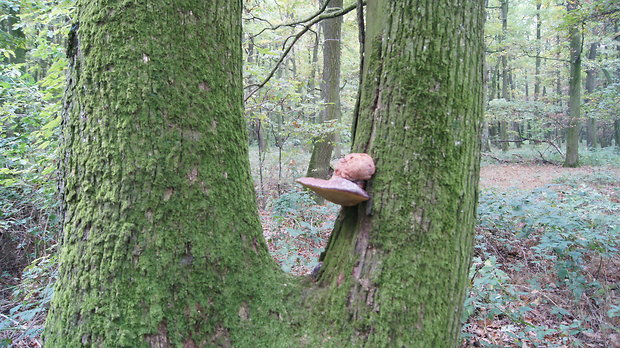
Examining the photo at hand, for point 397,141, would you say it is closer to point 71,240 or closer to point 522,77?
point 71,240

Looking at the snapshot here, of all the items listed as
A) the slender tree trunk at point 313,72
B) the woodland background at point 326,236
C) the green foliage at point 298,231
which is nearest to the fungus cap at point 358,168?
the woodland background at point 326,236

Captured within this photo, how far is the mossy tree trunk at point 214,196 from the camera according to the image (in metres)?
1.36

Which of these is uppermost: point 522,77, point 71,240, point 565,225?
point 522,77

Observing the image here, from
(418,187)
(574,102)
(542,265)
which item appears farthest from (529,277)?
(574,102)

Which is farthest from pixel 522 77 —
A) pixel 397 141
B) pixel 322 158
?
pixel 397 141

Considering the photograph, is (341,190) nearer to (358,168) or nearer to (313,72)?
(358,168)

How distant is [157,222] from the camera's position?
1.38 m

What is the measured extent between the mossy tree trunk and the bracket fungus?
0.07m

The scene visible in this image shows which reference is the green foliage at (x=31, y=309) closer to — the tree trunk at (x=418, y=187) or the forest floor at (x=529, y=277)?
the forest floor at (x=529, y=277)

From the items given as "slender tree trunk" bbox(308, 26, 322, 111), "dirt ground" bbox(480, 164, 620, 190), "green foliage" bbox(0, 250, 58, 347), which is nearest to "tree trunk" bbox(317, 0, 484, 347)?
"green foliage" bbox(0, 250, 58, 347)

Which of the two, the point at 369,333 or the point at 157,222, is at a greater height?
the point at 157,222

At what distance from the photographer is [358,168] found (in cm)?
154

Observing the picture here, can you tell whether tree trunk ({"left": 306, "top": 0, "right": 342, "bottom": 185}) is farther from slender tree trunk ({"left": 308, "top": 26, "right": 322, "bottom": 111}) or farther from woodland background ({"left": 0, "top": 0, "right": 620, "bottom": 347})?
woodland background ({"left": 0, "top": 0, "right": 620, "bottom": 347})

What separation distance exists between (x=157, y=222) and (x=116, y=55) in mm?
755
